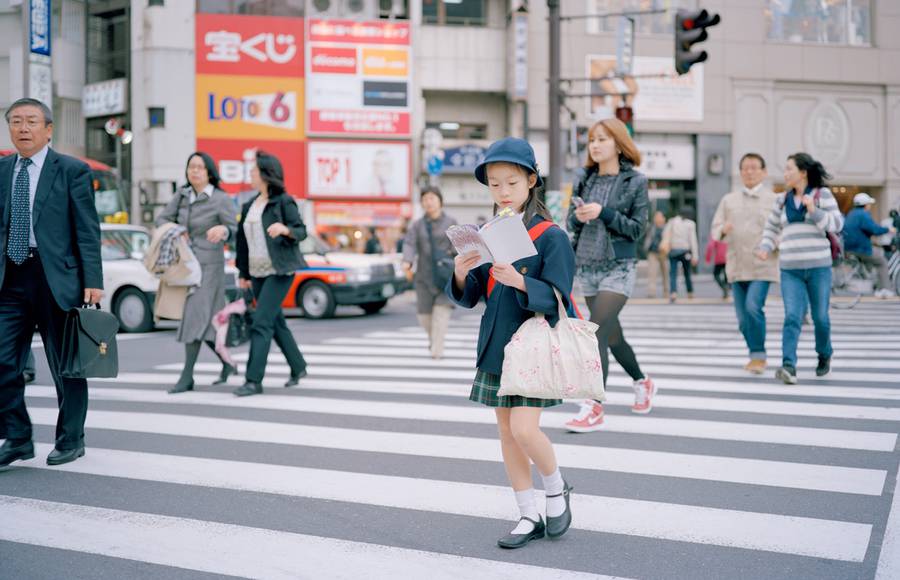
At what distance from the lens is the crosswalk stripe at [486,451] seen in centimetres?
465

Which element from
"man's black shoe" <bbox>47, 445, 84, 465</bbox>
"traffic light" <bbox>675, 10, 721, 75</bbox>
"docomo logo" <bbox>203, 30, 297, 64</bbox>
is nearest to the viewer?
"man's black shoe" <bbox>47, 445, 84, 465</bbox>

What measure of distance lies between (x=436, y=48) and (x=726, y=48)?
30.6 ft

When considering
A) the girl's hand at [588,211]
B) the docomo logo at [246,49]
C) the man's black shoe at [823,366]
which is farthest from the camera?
the docomo logo at [246,49]

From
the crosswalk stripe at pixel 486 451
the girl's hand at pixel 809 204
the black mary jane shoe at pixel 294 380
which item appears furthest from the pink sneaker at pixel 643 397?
the black mary jane shoe at pixel 294 380

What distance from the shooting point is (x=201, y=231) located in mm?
7598

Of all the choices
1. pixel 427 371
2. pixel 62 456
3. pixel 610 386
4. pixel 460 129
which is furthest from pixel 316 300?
pixel 460 129

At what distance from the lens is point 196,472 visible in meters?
4.88

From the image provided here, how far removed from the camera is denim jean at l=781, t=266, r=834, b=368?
295 inches

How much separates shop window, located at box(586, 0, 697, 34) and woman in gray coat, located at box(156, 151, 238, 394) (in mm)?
23271

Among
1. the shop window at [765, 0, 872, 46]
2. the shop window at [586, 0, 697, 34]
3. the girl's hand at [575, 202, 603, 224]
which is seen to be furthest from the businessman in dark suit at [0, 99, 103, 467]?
the shop window at [765, 0, 872, 46]

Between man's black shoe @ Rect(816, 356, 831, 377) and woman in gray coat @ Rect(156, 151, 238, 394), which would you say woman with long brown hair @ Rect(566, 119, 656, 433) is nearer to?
man's black shoe @ Rect(816, 356, 831, 377)

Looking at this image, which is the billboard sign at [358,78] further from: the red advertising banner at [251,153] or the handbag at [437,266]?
the handbag at [437,266]

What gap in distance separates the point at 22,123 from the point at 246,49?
2582 cm

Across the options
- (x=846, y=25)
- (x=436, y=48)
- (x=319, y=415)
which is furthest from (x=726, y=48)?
(x=319, y=415)
